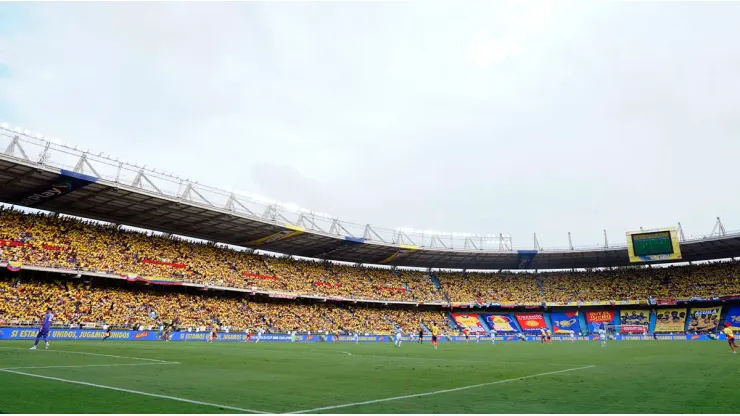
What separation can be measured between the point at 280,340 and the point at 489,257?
3918 cm

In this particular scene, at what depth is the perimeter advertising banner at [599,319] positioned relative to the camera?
221ft

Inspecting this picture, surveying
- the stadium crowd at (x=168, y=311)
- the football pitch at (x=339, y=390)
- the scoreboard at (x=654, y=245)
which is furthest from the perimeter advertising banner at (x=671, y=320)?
the football pitch at (x=339, y=390)

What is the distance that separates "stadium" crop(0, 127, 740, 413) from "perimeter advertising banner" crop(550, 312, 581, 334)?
12.5 inches

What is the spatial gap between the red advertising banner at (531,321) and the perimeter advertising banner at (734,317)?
908 inches

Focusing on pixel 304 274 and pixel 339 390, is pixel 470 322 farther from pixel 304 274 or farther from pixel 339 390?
pixel 339 390

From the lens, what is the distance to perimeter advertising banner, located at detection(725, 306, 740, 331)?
58.0 m

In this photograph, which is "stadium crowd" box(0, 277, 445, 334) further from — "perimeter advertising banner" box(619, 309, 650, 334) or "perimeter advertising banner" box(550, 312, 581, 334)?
"perimeter advertising banner" box(619, 309, 650, 334)

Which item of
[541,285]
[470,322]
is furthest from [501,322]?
[541,285]

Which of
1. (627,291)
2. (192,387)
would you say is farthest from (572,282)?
(192,387)

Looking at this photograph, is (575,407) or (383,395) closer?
(575,407)

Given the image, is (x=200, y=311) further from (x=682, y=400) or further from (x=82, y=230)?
(x=682, y=400)

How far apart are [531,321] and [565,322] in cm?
501

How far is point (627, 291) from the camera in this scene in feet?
222

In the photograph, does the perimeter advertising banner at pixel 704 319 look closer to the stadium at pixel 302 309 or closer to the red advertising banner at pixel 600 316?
the stadium at pixel 302 309
